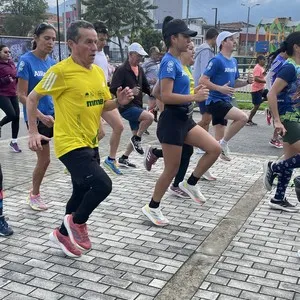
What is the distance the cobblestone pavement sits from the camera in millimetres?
3229

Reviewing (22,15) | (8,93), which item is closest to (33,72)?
(8,93)

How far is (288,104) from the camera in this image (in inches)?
184

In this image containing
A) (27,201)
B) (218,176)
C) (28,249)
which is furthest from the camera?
(218,176)

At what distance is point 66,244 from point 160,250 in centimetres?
79

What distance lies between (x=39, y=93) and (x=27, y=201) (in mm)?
1945

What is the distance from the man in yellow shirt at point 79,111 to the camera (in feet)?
11.7

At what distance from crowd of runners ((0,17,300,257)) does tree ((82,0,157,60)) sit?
54710 millimetres

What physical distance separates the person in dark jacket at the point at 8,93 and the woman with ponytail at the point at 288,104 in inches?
199

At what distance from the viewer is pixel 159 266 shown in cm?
359

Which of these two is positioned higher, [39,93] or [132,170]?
[39,93]

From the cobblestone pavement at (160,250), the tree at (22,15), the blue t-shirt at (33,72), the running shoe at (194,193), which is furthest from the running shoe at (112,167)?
the tree at (22,15)

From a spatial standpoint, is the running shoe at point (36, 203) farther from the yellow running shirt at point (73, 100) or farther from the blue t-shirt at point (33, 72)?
the yellow running shirt at point (73, 100)

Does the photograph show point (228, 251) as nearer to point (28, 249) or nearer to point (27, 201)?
point (28, 249)

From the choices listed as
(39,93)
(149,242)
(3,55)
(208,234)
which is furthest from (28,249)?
(3,55)
